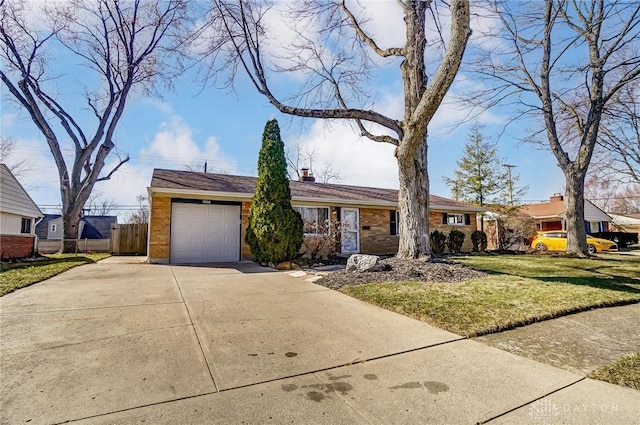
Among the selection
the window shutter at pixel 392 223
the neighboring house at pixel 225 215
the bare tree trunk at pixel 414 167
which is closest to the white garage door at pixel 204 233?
the neighboring house at pixel 225 215

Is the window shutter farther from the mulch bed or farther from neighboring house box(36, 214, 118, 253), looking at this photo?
neighboring house box(36, 214, 118, 253)

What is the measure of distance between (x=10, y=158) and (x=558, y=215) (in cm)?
4297

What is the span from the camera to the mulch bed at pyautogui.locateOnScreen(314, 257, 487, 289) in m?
6.46

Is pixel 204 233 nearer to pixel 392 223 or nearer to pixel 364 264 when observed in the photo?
pixel 364 264

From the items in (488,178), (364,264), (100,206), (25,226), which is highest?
(488,178)

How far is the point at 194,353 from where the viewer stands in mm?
2975

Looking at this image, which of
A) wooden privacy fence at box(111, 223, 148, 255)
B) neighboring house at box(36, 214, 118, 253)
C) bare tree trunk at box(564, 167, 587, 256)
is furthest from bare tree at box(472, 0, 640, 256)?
neighboring house at box(36, 214, 118, 253)

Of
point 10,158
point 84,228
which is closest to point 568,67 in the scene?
point 10,158

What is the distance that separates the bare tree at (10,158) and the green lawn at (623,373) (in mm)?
27814

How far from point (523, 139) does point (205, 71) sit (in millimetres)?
13501

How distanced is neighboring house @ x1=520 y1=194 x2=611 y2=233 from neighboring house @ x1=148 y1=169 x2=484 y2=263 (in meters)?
21.7

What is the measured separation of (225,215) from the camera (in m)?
11.7

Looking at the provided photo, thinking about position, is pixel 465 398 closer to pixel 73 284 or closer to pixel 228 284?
pixel 228 284

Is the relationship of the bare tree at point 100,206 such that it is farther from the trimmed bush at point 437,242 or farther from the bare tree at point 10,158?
the trimmed bush at point 437,242
